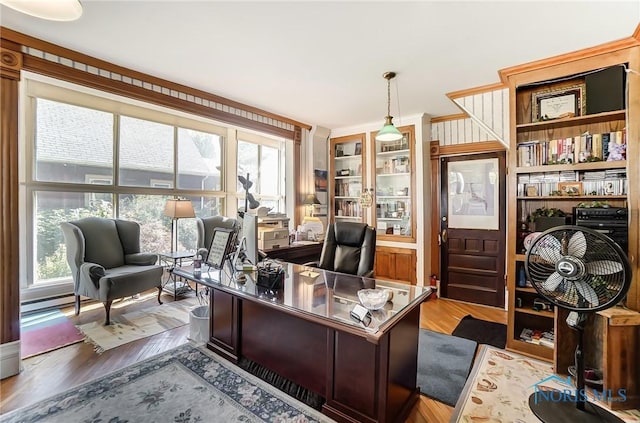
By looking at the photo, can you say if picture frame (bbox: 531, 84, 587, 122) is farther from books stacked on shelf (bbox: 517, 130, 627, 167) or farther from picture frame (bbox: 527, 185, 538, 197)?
picture frame (bbox: 527, 185, 538, 197)

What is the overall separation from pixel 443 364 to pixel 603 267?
134 centimetres

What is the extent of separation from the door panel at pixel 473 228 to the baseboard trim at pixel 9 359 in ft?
14.9

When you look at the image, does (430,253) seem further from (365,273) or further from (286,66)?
(286,66)

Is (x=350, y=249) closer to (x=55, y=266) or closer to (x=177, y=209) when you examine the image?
(x=177, y=209)

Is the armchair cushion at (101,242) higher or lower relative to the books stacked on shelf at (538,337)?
higher

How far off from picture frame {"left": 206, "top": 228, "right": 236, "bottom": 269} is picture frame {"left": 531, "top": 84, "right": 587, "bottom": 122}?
2.97 meters

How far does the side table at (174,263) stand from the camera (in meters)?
3.73

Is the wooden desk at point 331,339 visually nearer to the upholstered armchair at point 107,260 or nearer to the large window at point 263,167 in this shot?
the upholstered armchair at point 107,260

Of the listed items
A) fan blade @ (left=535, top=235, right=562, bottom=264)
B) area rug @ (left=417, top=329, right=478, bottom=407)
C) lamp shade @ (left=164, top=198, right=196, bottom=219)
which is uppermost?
lamp shade @ (left=164, top=198, right=196, bottom=219)

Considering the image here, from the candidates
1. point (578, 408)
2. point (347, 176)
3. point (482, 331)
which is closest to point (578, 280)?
point (578, 408)

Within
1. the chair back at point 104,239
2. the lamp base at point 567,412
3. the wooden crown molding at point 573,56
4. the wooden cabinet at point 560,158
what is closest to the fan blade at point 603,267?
the wooden cabinet at point 560,158

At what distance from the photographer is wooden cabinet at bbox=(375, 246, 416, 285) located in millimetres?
4223

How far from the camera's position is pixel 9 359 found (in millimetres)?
2139

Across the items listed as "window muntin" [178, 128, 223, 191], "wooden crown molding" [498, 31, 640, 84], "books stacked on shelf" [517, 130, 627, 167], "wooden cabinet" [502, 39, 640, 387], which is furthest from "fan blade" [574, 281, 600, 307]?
"window muntin" [178, 128, 223, 191]
